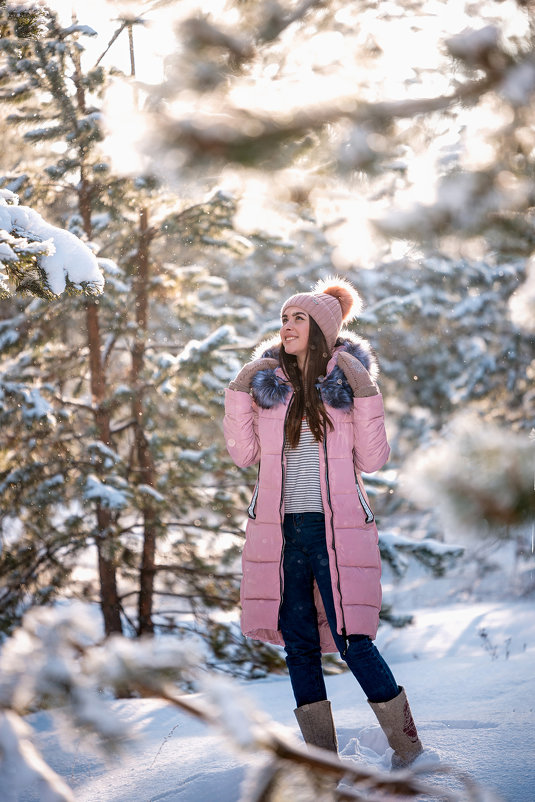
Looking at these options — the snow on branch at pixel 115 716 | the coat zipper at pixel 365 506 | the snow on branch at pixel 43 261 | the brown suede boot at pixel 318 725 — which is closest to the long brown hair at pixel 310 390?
the coat zipper at pixel 365 506

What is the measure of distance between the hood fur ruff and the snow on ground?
5.75ft

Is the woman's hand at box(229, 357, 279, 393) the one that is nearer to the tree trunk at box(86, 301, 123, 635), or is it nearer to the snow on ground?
the snow on ground

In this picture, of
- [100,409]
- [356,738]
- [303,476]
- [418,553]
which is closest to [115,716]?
[303,476]

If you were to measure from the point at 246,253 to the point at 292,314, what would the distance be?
4273mm

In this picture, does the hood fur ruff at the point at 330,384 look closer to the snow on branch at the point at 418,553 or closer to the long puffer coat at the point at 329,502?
the long puffer coat at the point at 329,502

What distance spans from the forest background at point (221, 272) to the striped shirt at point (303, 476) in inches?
26.7

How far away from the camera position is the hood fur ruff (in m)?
3.39

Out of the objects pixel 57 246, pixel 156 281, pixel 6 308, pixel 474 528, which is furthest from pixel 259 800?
pixel 6 308

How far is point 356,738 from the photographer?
3.56 metres

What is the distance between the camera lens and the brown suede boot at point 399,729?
3.10 m

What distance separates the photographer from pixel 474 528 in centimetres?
184

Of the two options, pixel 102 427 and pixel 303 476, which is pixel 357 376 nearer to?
pixel 303 476

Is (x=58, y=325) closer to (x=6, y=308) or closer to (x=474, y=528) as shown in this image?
(x=6, y=308)

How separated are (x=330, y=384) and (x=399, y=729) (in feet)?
5.55
